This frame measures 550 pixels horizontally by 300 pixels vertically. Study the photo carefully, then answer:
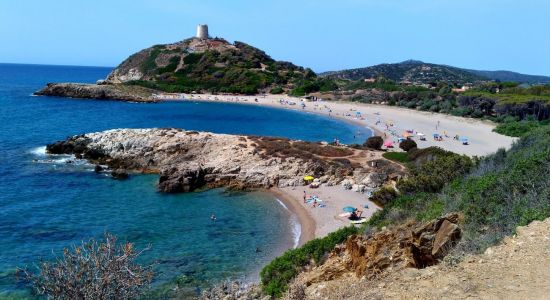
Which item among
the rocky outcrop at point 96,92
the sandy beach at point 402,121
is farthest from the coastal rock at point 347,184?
the rocky outcrop at point 96,92

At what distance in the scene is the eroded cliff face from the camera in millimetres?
34406

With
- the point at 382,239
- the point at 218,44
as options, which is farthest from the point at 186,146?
the point at 218,44

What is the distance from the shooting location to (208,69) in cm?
12275

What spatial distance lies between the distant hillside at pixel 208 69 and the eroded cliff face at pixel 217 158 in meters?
66.7

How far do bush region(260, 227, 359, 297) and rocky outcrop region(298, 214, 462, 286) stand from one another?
70 centimetres

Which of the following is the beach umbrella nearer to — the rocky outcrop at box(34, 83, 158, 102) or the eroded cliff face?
the eroded cliff face

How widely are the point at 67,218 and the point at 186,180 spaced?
358 inches

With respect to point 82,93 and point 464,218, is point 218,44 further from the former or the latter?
point 464,218

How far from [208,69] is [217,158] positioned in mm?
88789

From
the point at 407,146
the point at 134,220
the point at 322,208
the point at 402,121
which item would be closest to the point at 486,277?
the point at 322,208

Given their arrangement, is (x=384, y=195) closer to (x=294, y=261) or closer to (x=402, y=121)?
(x=294, y=261)

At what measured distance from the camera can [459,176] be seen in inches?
879

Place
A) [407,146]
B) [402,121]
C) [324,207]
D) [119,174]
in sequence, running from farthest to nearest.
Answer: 1. [402,121]
2. [407,146]
3. [119,174]
4. [324,207]

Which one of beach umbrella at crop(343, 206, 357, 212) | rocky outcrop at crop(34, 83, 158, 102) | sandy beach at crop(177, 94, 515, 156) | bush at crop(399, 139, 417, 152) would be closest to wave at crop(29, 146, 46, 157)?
beach umbrella at crop(343, 206, 357, 212)
